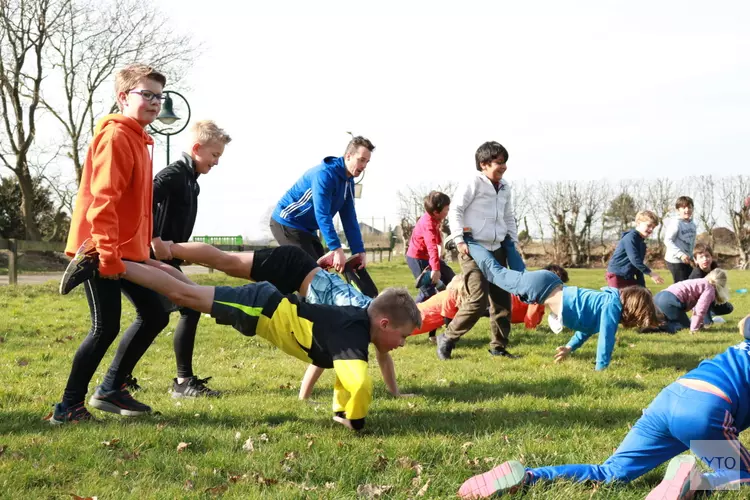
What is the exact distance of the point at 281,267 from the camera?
5.15 metres

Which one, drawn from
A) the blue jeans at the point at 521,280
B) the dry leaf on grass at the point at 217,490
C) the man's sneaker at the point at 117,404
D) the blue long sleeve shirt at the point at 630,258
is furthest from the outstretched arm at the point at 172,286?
the blue long sleeve shirt at the point at 630,258

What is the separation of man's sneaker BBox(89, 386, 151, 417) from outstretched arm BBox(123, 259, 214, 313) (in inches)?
36.4

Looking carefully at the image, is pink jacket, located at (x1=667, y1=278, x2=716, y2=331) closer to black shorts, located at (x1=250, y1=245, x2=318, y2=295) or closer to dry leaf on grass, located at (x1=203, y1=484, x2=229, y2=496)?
black shorts, located at (x1=250, y1=245, x2=318, y2=295)

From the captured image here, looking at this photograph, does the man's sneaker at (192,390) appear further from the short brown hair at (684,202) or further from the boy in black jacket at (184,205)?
the short brown hair at (684,202)

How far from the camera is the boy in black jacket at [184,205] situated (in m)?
5.30

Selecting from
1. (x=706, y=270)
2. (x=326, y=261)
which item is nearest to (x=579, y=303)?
(x=326, y=261)

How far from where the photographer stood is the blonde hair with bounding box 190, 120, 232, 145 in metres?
5.47

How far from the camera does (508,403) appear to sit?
5141mm

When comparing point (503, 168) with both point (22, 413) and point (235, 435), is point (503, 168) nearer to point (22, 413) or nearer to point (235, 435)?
point (235, 435)

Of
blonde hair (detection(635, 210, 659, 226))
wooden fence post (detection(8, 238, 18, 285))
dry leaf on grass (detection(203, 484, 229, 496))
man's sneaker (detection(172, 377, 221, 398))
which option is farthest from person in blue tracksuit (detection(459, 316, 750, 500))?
wooden fence post (detection(8, 238, 18, 285))

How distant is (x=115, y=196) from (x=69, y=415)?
151 cm

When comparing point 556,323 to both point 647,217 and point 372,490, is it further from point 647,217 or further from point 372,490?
point 372,490

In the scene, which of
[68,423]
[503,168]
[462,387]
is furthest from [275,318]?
[503,168]

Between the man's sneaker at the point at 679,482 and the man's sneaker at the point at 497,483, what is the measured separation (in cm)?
60
